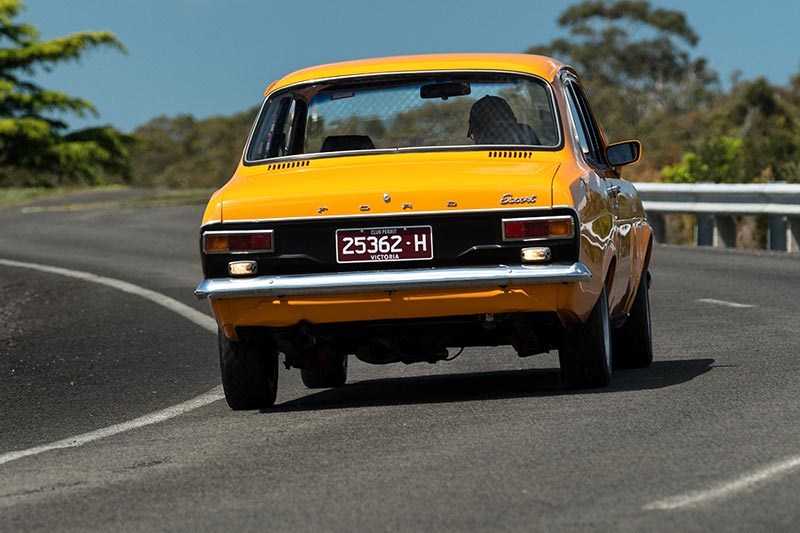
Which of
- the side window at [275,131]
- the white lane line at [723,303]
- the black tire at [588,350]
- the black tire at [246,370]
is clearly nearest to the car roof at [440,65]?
the side window at [275,131]

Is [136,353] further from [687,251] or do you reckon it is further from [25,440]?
[687,251]

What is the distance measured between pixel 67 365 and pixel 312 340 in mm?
3867

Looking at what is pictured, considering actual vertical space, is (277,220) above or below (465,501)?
above

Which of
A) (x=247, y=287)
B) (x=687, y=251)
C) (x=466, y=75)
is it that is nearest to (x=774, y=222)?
(x=687, y=251)

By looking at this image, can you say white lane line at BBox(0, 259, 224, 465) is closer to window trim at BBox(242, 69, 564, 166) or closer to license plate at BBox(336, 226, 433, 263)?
window trim at BBox(242, 69, 564, 166)

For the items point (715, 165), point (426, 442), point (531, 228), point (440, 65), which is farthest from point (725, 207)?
point (426, 442)

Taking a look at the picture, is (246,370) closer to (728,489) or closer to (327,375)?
(327,375)

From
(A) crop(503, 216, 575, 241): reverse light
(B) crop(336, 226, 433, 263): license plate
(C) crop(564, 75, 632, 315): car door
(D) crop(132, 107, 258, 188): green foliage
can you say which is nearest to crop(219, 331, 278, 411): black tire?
(B) crop(336, 226, 433, 263): license plate

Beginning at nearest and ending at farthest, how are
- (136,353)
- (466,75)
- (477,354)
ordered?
(466,75) < (477,354) < (136,353)

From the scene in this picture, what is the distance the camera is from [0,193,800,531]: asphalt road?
5.58m

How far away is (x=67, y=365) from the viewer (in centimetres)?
1153

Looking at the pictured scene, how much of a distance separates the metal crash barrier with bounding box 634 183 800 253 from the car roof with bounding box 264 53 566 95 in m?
11.8

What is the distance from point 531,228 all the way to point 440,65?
1.52 meters

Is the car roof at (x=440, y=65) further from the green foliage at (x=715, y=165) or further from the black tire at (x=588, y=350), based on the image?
the green foliage at (x=715, y=165)
